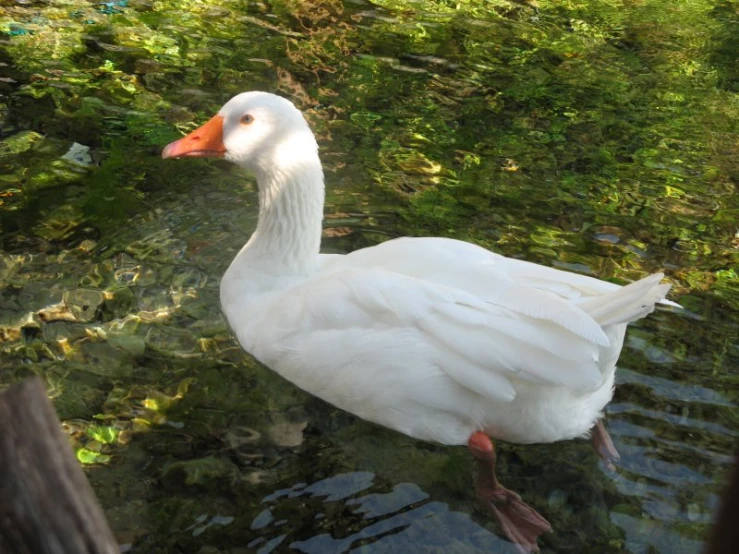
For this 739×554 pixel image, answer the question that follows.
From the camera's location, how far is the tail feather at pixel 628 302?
3.32 m

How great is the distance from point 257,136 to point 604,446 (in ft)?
7.60

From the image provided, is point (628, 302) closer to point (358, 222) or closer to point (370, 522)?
point (370, 522)

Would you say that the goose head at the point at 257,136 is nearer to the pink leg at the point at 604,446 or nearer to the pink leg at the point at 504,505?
the pink leg at the point at 504,505

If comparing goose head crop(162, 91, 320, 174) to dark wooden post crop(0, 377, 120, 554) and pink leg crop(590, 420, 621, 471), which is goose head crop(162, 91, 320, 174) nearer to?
pink leg crop(590, 420, 621, 471)

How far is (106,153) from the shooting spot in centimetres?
631

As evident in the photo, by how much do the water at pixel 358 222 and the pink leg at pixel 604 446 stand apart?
0.05m

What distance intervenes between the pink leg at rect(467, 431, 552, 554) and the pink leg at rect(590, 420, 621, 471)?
0.51 metres

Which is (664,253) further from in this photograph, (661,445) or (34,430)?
(34,430)

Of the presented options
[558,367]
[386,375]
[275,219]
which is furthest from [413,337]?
[275,219]

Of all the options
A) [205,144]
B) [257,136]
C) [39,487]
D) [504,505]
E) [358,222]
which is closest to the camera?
[39,487]

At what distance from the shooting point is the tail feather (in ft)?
10.9

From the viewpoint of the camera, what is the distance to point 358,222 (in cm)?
576

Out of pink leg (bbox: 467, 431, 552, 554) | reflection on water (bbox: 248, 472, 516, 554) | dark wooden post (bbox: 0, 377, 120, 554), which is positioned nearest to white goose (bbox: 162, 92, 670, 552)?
pink leg (bbox: 467, 431, 552, 554)

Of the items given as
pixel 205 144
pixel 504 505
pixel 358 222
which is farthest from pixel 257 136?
pixel 504 505
